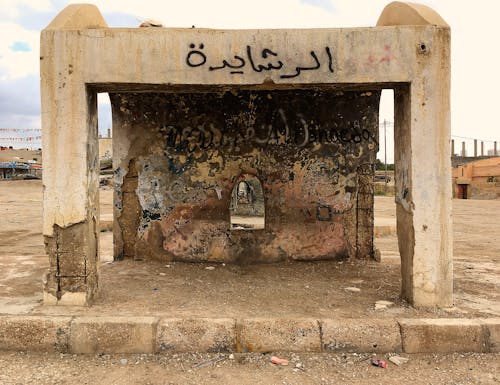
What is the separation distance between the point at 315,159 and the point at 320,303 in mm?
2808

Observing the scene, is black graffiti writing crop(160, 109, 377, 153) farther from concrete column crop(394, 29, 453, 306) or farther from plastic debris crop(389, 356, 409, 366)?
plastic debris crop(389, 356, 409, 366)

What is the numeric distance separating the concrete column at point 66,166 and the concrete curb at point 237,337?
0.55 metres

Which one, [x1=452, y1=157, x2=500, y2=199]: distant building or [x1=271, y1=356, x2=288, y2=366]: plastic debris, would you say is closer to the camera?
[x1=271, y1=356, x2=288, y2=366]: plastic debris

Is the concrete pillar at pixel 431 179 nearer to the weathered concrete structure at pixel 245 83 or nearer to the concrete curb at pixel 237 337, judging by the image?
the weathered concrete structure at pixel 245 83

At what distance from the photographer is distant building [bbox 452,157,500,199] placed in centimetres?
2700

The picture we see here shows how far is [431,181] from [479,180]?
88.8ft

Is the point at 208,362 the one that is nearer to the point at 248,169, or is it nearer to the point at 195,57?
the point at 195,57

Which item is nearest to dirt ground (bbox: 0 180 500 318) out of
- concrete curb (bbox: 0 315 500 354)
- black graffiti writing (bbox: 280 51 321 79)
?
concrete curb (bbox: 0 315 500 354)

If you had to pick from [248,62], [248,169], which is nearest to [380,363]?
[248,62]

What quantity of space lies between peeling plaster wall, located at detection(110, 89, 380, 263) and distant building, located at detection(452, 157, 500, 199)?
24.0 m

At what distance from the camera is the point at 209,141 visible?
6809 mm

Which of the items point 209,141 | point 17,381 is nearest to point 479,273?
point 209,141

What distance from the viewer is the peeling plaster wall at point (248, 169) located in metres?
6.78

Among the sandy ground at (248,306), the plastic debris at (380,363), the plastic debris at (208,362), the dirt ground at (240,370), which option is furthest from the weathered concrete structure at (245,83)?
the plastic debris at (208,362)
